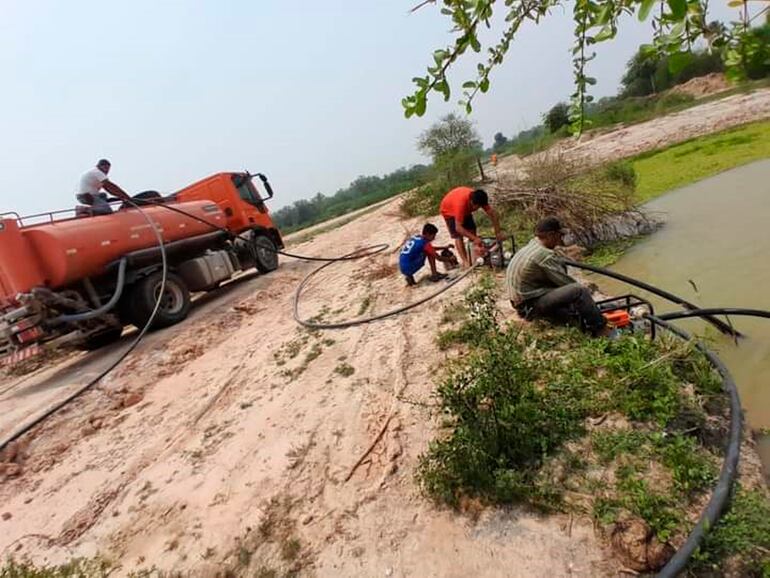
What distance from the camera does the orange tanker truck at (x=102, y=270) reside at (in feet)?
24.4

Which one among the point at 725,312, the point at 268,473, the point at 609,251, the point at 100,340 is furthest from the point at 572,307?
the point at 100,340

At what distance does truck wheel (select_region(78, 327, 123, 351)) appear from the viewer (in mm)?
9031

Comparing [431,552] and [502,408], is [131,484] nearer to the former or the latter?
[431,552]

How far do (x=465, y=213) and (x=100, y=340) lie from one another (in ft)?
22.2

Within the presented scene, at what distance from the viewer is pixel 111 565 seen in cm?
334

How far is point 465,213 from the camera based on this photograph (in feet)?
24.8

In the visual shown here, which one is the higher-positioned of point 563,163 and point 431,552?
point 563,163

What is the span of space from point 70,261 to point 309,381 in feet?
15.5

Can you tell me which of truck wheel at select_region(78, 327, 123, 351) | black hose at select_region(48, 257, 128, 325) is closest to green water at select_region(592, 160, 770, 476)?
black hose at select_region(48, 257, 128, 325)

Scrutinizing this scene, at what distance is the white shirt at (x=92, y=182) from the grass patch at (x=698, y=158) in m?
11.5

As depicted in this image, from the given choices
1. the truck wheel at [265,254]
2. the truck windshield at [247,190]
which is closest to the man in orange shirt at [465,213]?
the truck wheel at [265,254]

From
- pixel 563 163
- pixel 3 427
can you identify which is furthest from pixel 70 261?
pixel 563 163

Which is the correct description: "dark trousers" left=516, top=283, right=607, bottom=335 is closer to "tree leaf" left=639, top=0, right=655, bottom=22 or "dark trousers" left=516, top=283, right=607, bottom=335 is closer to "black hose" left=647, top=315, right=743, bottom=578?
"black hose" left=647, top=315, right=743, bottom=578

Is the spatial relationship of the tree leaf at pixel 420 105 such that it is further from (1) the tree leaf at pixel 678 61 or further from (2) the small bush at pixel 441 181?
(2) the small bush at pixel 441 181
